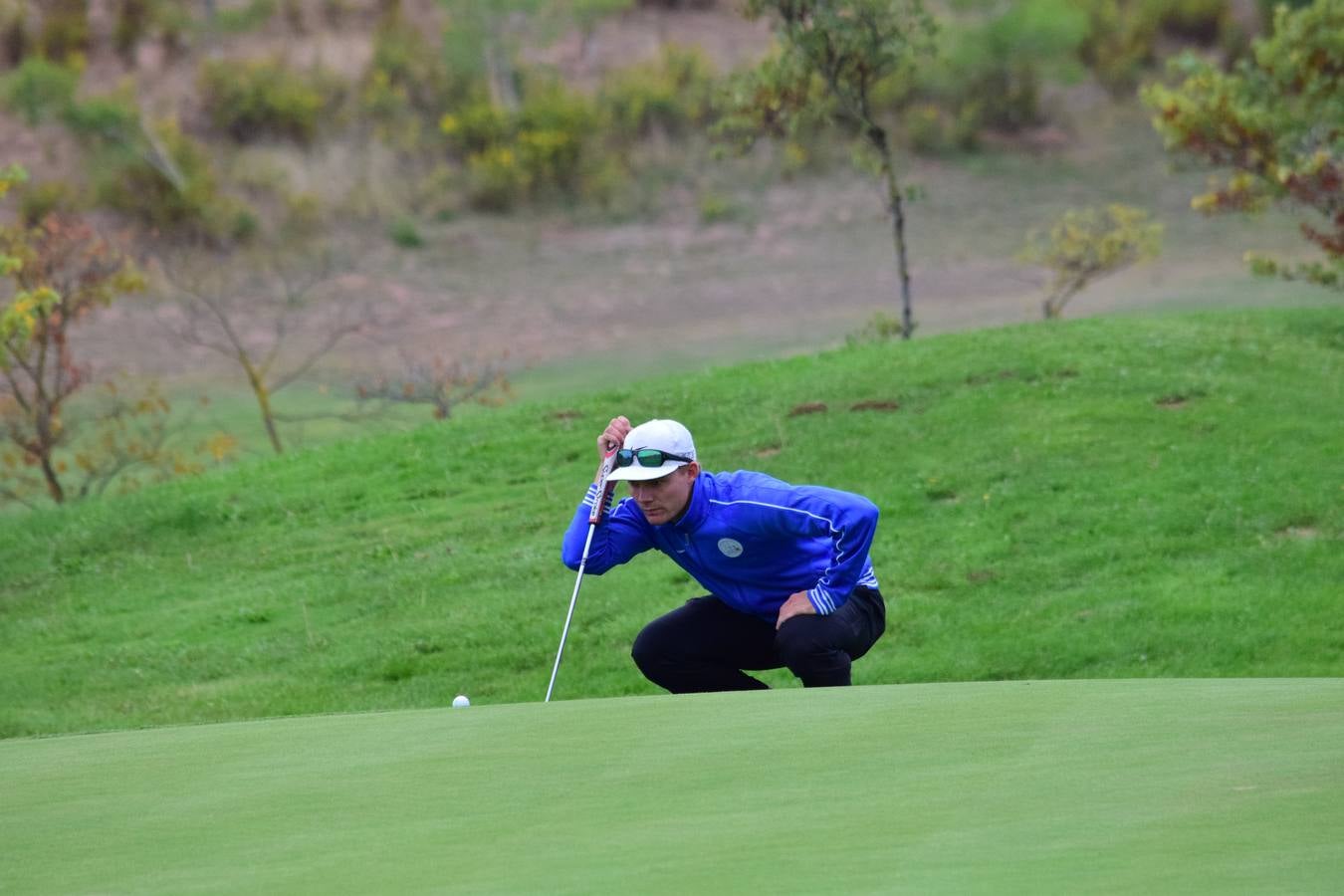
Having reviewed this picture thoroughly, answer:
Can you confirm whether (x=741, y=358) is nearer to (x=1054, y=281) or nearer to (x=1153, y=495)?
(x=1054, y=281)

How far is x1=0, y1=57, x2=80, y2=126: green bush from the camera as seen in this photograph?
57.9 m

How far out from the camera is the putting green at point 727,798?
11.0 ft

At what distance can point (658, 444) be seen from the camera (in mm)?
7844

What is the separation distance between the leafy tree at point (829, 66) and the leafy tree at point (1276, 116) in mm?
3650

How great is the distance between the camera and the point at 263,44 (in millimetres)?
63844

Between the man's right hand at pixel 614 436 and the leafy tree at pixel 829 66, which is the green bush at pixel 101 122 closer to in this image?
the leafy tree at pixel 829 66

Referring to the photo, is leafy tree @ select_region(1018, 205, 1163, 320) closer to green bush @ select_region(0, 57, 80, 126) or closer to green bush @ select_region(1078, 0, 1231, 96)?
green bush @ select_region(1078, 0, 1231, 96)

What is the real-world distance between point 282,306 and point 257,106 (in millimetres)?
12233

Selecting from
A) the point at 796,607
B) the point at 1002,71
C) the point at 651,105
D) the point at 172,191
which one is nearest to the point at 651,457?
the point at 796,607

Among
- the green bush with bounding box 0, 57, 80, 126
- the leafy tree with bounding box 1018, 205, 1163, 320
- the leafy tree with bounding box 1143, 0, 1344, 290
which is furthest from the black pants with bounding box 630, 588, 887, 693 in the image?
the green bush with bounding box 0, 57, 80, 126

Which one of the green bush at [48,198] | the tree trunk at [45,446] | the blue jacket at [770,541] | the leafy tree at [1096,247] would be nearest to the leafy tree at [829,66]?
the leafy tree at [1096,247]

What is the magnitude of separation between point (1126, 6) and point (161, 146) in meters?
34.5

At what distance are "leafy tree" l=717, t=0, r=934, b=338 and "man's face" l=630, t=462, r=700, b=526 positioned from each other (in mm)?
16786

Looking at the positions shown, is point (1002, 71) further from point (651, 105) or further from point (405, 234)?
point (405, 234)
